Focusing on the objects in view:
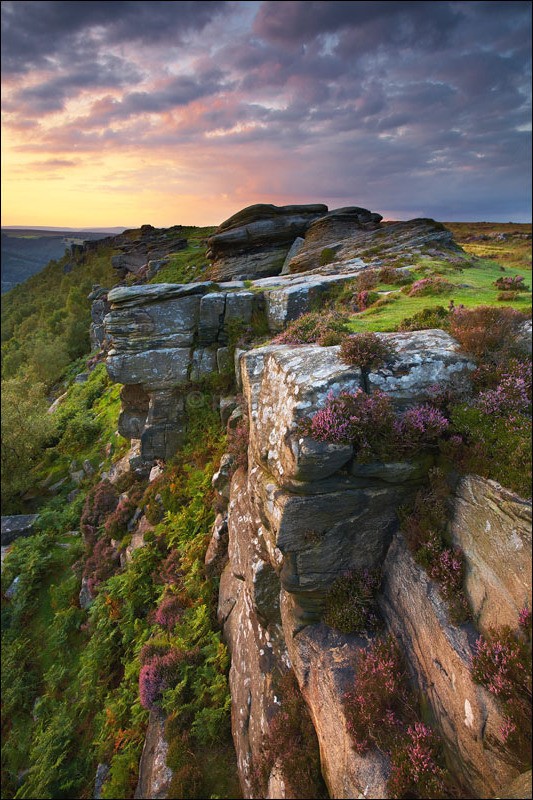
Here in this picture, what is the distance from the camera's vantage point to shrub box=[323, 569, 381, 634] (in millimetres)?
7656

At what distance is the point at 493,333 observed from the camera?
25.4 ft

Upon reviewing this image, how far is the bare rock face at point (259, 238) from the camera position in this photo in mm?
30508

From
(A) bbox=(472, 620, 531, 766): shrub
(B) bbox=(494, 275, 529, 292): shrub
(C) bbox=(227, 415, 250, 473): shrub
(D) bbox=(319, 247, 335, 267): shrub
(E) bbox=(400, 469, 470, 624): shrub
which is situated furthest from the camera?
(D) bbox=(319, 247, 335, 267): shrub

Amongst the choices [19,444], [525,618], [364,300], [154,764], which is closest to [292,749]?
[154,764]

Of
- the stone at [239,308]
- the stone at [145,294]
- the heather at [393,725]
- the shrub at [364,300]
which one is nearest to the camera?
the heather at [393,725]

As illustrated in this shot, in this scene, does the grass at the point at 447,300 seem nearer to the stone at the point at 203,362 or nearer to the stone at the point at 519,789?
the stone at the point at 519,789

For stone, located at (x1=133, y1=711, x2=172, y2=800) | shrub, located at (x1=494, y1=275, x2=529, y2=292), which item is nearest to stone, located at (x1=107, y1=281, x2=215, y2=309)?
shrub, located at (x1=494, y1=275, x2=529, y2=292)

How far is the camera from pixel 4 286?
6969 inches

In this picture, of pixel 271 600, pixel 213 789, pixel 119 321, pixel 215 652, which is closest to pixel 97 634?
pixel 215 652

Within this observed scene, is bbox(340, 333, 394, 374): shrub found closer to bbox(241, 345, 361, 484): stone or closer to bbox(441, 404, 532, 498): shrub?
bbox(241, 345, 361, 484): stone

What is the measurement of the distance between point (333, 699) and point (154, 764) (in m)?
6.72

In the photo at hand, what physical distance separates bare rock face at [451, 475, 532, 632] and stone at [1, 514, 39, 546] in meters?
26.4

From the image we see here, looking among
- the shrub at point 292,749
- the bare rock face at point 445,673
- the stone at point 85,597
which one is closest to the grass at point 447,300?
the bare rock face at point 445,673

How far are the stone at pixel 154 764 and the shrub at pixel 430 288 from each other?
16.4 meters
